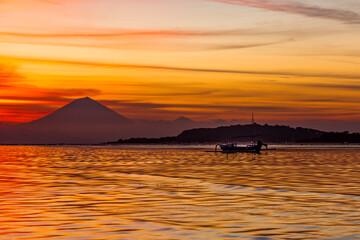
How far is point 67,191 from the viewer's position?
44031 millimetres

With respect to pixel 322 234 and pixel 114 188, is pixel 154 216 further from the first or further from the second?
pixel 114 188

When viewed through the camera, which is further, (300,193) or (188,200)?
(300,193)

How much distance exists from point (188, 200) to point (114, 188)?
1120 centimetres

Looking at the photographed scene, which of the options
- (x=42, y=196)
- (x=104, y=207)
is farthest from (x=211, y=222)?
(x=42, y=196)

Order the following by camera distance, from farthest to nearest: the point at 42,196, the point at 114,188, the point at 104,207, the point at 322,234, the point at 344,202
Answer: the point at 114,188 < the point at 42,196 < the point at 344,202 < the point at 104,207 < the point at 322,234

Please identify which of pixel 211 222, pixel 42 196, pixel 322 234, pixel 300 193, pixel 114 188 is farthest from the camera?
pixel 114 188

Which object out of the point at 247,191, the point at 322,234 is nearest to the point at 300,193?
the point at 247,191

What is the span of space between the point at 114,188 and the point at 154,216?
1762 centimetres

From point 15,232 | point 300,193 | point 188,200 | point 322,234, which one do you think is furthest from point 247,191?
point 15,232

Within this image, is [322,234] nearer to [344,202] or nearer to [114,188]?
[344,202]

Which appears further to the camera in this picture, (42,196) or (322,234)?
(42,196)

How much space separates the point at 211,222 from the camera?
2797cm

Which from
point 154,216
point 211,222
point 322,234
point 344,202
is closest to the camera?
point 322,234

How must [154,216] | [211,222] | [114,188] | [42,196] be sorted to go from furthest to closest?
[114,188] < [42,196] < [154,216] < [211,222]
